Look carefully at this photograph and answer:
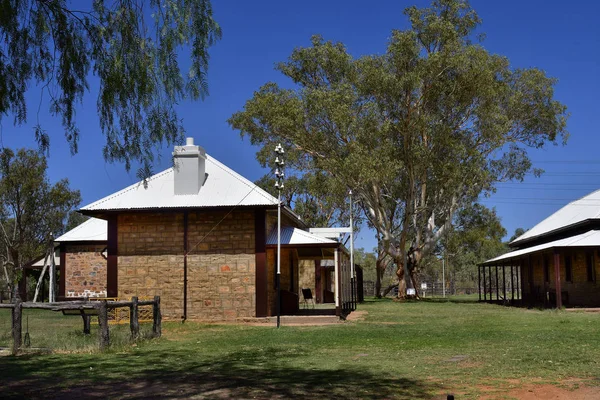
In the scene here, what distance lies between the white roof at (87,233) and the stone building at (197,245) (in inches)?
266

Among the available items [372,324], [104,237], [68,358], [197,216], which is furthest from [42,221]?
[68,358]

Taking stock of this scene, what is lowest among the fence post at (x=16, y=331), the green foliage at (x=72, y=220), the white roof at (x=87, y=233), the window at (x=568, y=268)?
the fence post at (x=16, y=331)

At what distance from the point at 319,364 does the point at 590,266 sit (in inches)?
873

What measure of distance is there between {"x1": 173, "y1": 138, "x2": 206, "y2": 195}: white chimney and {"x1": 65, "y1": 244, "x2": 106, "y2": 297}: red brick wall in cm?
785

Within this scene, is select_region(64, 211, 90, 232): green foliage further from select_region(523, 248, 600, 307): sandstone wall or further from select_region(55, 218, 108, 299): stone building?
select_region(523, 248, 600, 307): sandstone wall

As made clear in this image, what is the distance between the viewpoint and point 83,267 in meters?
29.5

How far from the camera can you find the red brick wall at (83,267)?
96.1ft

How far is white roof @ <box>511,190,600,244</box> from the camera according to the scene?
30922 millimetres

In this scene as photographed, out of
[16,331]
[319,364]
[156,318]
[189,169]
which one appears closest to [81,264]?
[189,169]

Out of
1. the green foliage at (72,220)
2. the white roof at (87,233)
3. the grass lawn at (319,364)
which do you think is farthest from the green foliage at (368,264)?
the grass lawn at (319,364)

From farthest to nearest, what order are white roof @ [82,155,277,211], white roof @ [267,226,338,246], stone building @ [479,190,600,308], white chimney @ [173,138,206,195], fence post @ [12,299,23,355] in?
1. stone building @ [479,190,600,308]
2. white chimney @ [173,138,206,195]
3. white roof @ [82,155,277,211]
4. white roof @ [267,226,338,246]
5. fence post @ [12,299,23,355]

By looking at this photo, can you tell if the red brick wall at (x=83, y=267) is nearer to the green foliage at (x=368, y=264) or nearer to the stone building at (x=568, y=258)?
the stone building at (x=568, y=258)

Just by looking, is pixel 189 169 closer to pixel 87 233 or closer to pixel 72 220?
pixel 87 233

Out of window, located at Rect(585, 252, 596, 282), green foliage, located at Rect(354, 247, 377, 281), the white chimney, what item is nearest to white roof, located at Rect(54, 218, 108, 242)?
the white chimney
